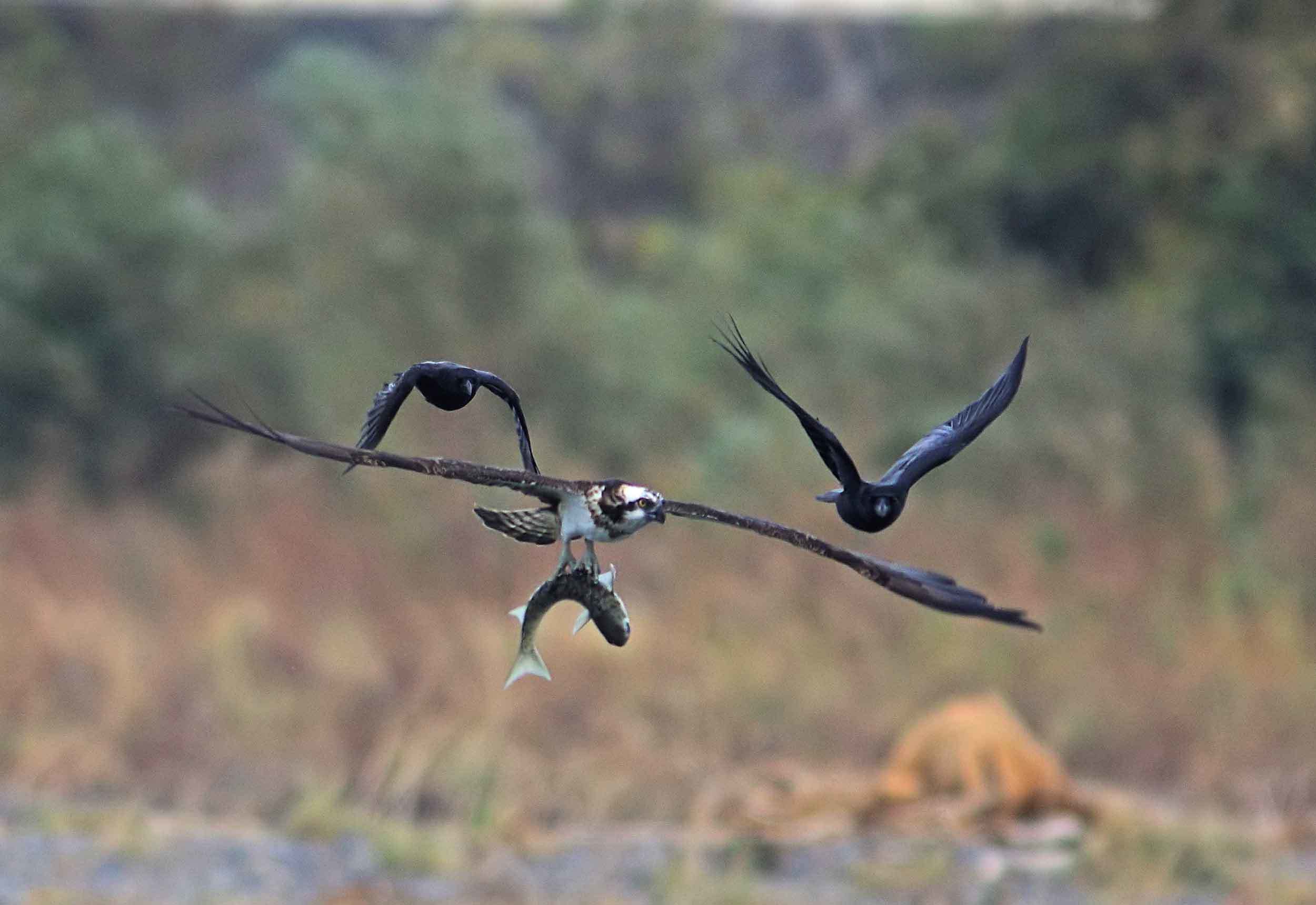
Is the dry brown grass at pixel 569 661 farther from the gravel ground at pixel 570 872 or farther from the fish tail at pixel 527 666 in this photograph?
the fish tail at pixel 527 666

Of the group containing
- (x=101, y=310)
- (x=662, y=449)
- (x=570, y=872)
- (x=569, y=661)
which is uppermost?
(x=662, y=449)

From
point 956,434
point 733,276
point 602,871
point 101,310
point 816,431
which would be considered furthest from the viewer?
point 733,276

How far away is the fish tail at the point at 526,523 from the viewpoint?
6.44ft

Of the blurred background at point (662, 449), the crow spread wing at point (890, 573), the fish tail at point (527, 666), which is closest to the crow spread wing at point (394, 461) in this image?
the crow spread wing at point (890, 573)

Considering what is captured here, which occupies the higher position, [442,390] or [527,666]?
[442,390]

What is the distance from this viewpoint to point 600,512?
6.12 ft

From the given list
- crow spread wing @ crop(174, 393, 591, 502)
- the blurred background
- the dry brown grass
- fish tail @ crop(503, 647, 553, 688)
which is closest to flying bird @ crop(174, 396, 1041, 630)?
crow spread wing @ crop(174, 393, 591, 502)

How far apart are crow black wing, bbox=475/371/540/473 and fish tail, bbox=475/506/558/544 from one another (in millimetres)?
44

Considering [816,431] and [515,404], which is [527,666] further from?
[816,431]

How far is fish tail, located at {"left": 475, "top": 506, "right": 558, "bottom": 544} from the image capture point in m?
1.96

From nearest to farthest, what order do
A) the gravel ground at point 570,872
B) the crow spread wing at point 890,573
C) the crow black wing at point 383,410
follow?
the crow spread wing at point 890,573 → the crow black wing at point 383,410 → the gravel ground at point 570,872

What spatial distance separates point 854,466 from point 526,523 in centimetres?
32

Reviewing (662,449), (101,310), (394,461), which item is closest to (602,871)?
(662,449)

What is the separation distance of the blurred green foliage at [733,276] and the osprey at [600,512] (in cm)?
1033
